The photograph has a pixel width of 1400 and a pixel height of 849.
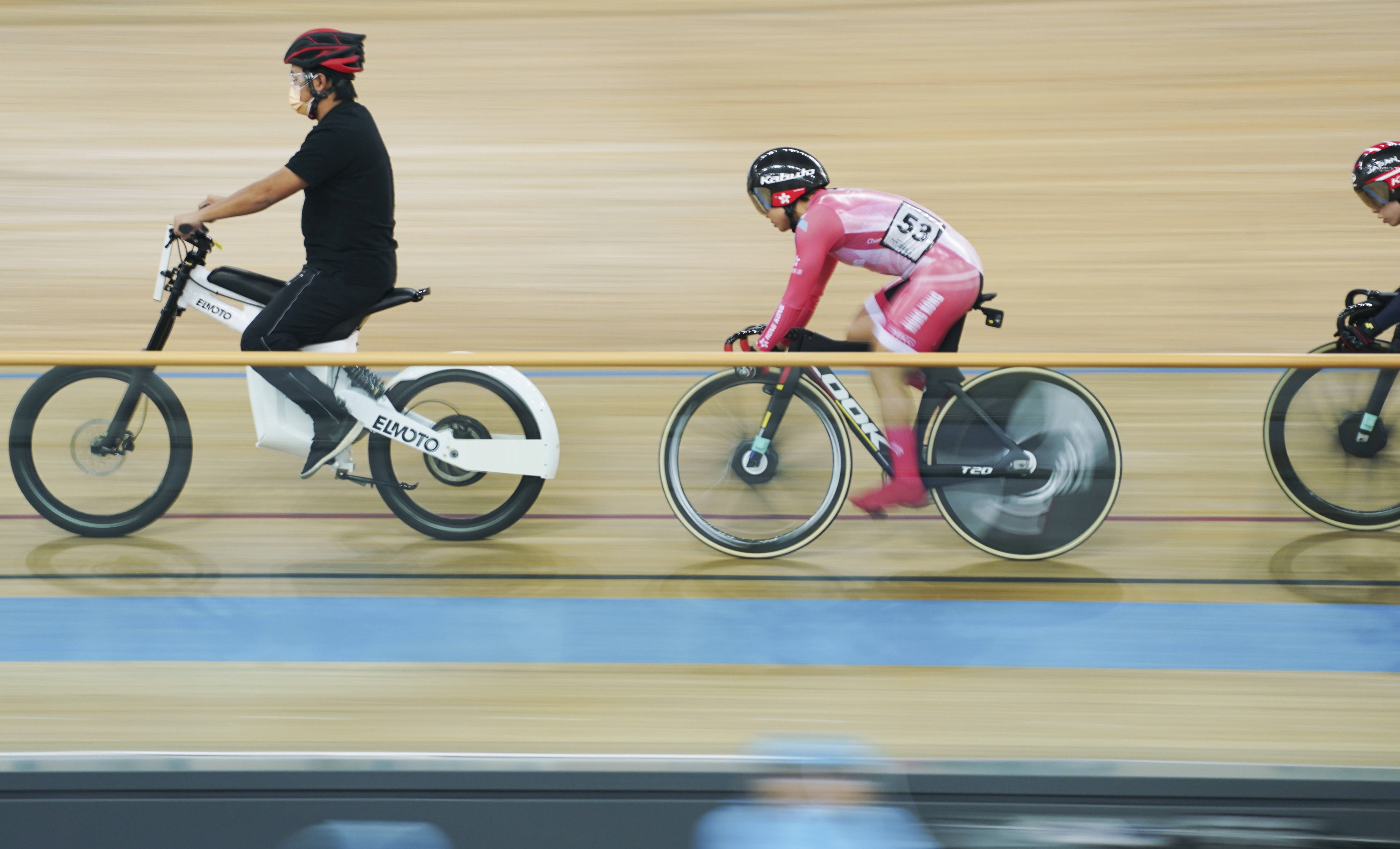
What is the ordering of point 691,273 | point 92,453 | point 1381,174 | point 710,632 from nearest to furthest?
point 710,632
point 92,453
point 1381,174
point 691,273

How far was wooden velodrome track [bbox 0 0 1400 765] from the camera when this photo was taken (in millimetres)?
1903

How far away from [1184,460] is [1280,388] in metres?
0.21

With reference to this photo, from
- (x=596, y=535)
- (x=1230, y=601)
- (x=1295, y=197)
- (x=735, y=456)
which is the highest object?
(x=1295, y=197)

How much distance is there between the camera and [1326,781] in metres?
1.81

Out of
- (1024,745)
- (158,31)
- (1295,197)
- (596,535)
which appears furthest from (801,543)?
(158,31)

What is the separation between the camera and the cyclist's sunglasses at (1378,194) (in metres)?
2.92

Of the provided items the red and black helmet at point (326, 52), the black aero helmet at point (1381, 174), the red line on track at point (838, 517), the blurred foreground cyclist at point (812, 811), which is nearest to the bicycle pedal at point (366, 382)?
the red line on track at point (838, 517)

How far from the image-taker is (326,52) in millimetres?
2500

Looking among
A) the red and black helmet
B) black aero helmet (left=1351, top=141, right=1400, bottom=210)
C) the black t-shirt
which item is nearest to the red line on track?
the black t-shirt

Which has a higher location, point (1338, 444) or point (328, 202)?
point (1338, 444)

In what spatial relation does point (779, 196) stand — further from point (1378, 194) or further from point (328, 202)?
point (1378, 194)

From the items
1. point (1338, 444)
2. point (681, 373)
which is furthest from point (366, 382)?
point (1338, 444)

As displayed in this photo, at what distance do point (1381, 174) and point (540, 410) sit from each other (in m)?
2.28

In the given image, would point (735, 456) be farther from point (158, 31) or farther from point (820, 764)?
point (158, 31)
